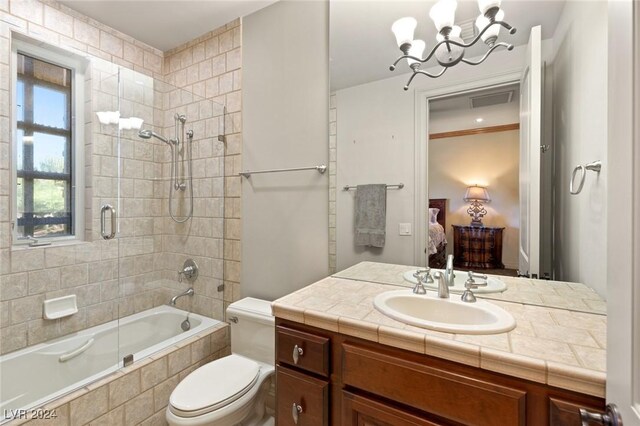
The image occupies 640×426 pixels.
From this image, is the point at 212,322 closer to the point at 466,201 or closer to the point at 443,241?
the point at 443,241

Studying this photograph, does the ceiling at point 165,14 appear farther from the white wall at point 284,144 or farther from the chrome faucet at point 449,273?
the chrome faucet at point 449,273

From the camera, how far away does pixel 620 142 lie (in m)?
0.51

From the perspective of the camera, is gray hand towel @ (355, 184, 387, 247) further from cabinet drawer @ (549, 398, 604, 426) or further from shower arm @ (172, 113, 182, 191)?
shower arm @ (172, 113, 182, 191)

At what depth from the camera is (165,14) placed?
2.06 m

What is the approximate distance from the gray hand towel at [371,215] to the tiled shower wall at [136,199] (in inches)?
39.9

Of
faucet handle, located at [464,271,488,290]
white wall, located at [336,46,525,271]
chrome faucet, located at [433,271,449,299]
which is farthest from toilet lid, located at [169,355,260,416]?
faucet handle, located at [464,271,488,290]

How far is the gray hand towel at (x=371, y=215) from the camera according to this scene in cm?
154

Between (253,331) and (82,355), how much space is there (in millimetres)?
1171

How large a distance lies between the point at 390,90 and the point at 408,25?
0.30 m

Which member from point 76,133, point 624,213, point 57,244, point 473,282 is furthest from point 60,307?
point 624,213

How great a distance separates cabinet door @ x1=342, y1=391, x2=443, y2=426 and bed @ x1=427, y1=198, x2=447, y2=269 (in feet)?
2.19

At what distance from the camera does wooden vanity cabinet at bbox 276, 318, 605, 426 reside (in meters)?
0.75

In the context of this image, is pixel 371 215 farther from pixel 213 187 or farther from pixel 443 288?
pixel 213 187

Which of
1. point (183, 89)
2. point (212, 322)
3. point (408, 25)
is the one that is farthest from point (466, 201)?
point (183, 89)
